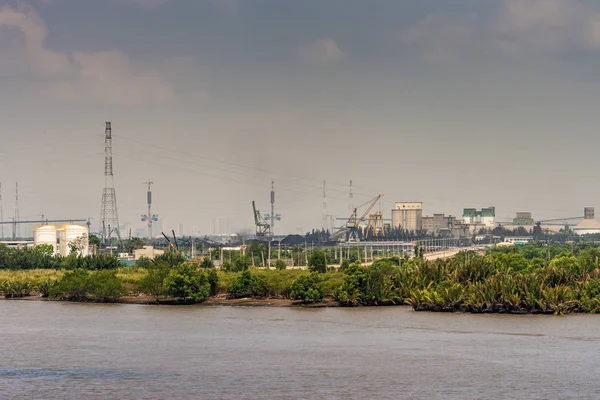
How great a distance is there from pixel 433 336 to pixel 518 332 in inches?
143

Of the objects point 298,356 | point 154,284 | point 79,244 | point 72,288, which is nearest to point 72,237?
point 79,244

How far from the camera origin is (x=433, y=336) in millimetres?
33312

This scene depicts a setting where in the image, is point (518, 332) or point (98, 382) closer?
point (98, 382)

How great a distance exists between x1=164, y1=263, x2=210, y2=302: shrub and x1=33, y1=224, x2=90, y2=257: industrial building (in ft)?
176

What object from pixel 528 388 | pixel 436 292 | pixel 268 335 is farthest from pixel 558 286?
pixel 528 388

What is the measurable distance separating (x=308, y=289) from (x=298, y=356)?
60.4ft

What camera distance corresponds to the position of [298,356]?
94.0 ft

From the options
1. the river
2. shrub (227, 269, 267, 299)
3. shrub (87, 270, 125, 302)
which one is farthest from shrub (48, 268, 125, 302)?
the river

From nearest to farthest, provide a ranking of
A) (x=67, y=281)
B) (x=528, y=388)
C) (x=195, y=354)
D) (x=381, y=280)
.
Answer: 1. (x=528, y=388)
2. (x=195, y=354)
3. (x=381, y=280)
4. (x=67, y=281)

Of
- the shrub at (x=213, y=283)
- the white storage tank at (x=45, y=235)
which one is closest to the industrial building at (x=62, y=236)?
the white storage tank at (x=45, y=235)

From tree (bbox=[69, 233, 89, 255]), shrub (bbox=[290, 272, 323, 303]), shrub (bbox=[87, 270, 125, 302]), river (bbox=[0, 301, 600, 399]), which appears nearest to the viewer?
river (bbox=[0, 301, 600, 399])

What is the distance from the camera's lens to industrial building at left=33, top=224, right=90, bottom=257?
335 ft

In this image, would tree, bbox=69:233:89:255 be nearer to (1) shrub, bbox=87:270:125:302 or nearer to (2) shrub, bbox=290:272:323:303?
(1) shrub, bbox=87:270:125:302

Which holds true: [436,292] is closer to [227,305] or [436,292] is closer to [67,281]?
[227,305]
